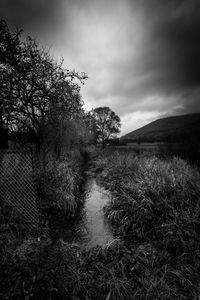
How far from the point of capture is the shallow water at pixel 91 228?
3.76m

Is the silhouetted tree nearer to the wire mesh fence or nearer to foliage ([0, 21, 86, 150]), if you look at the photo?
foliage ([0, 21, 86, 150])

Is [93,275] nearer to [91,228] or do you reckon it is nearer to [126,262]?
[126,262]

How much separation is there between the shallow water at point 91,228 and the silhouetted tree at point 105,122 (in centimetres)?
3127

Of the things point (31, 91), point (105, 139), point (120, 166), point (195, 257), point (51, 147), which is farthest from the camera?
point (105, 139)

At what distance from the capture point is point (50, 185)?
555 cm

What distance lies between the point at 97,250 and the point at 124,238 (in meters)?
0.95

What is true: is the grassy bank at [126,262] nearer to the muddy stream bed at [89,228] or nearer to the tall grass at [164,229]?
the tall grass at [164,229]

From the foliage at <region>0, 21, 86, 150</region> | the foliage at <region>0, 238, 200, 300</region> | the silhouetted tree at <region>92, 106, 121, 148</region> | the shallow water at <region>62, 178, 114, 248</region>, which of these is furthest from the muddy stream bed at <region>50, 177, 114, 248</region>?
the silhouetted tree at <region>92, 106, 121, 148</region>

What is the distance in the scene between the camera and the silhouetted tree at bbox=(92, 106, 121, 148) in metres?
37.2

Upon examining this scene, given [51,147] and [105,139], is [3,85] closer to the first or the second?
[51,147]

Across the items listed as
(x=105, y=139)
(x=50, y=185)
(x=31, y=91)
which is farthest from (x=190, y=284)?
(x=105, y=139)

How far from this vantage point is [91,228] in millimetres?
4371

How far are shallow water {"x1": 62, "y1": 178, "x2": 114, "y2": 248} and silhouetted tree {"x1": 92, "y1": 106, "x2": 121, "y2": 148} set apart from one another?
103 ft

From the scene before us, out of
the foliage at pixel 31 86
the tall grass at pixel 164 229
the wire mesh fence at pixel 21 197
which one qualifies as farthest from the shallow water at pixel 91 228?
the foliage at pixel 31 86
